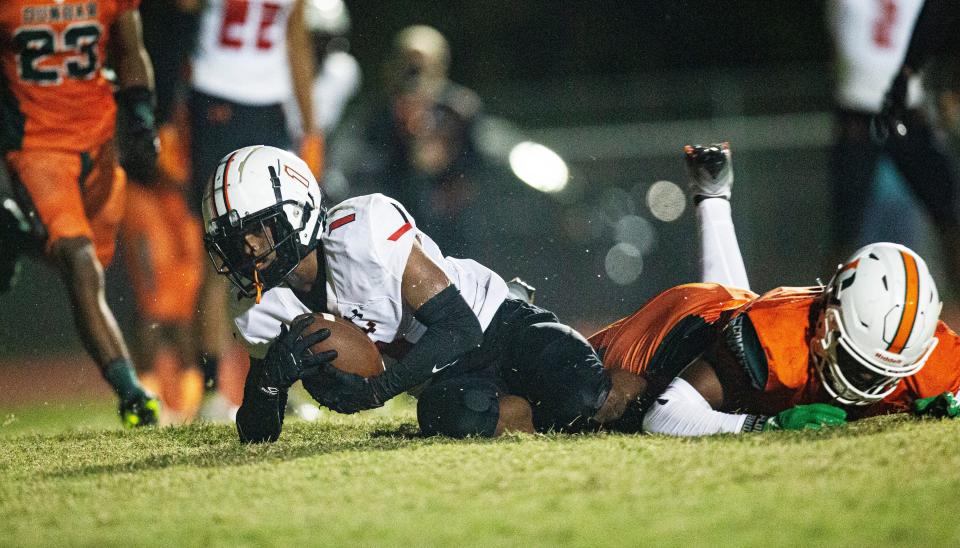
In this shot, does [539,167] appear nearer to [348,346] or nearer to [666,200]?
[666,200]

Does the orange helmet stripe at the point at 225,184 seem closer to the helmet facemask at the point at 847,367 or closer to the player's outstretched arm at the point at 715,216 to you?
the helmet facemask at the point at 847,367

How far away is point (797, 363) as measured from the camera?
149 inches

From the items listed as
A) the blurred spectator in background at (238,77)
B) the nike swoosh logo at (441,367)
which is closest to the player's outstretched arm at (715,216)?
the nike swoosh logo at (441,367)

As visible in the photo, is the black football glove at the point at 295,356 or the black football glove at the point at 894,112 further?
the black football glove at the point at 894,112

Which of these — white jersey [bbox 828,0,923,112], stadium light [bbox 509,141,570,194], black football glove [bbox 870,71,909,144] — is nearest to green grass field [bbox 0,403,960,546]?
black football glove [bbox 870,71,909,144]

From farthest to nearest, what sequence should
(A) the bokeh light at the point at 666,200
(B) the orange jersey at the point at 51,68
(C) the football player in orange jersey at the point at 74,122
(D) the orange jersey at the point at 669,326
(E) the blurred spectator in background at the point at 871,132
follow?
(A) the bokeh light at the point at 666,200 < (E) the blurred spectator in background at the point at 871,132 < (B) the orange jersey at the point at 51,68 < (C) the football player in orange jersey at the point at 74,122 < (D) the orange jersey at the point at 669,326

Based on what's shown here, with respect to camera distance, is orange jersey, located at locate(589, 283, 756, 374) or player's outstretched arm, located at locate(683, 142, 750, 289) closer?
orange jersey, located at locate(589, 283, 756, 374)

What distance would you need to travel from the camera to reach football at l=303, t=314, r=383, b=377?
383cm

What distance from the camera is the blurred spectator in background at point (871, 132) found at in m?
5.89

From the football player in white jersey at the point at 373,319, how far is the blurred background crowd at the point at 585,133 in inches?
37.3

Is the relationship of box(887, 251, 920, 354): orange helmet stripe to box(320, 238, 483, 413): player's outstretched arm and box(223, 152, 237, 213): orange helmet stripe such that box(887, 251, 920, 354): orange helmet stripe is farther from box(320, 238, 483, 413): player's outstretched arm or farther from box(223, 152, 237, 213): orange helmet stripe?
box(223, 152, 237, 213): orange helmet stripe

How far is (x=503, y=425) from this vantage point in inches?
161

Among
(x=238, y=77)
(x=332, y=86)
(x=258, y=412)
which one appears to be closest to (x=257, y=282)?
(x=258, y=412)

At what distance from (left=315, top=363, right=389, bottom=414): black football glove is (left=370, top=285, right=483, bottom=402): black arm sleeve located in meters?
0.01
